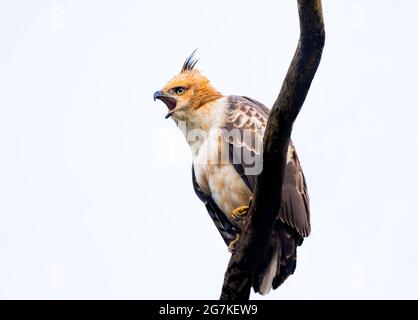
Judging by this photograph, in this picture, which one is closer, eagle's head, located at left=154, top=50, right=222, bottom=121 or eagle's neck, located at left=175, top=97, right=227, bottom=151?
eagle's neck, located at left=175, top=97, right=227, bottom=151

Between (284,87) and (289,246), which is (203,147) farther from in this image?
(284,87)

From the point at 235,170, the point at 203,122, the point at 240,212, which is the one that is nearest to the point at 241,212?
the point at 240,212

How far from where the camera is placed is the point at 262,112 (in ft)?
29.2

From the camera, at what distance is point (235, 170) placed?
27.6ft

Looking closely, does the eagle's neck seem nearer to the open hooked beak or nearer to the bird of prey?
the bird of prey

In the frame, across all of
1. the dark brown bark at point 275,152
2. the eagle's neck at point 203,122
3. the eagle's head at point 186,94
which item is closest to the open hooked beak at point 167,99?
the eagle's head at point 186,94

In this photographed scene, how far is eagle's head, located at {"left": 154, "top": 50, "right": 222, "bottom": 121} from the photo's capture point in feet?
30.0

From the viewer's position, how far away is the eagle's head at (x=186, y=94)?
914cm

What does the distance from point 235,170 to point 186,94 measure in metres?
1.46

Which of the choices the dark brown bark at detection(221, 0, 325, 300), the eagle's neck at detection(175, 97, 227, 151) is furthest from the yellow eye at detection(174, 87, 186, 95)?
the dark brown bark at detection(221, 0, 325, 300)

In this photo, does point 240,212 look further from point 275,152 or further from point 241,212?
point 275,152

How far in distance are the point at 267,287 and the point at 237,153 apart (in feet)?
5.32

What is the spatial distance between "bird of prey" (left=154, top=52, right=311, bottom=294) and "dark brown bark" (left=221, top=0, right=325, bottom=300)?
0.92 meters

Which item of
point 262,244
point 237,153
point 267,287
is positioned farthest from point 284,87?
point 267,287
